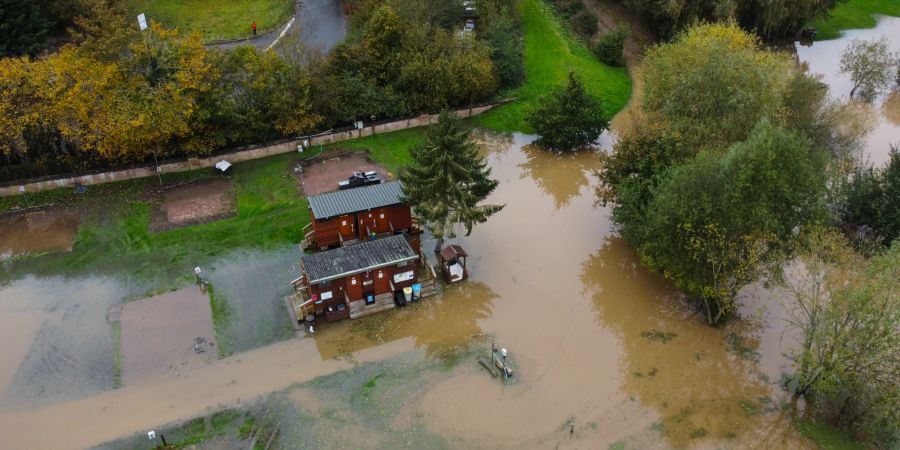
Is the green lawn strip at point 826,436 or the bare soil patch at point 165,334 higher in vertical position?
the bare soil patch at point 165,334

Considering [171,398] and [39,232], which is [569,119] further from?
[39,232]

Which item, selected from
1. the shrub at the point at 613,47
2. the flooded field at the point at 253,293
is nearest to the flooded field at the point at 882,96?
the shrub at the point at 613,47

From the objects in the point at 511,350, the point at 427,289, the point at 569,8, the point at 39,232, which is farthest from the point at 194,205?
the point at 569,8

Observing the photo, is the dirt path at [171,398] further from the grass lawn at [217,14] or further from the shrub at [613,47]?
the shrub at [613,47]

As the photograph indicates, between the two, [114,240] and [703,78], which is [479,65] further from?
[114,240]

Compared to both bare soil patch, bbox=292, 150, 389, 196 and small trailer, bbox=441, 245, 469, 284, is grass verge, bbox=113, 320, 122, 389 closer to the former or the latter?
bare soil patch, bbox=292, 150, 389, 196

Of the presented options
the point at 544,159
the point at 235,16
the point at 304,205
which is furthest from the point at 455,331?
the point at 235,16
